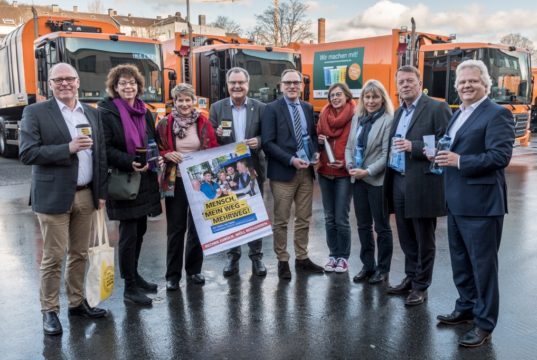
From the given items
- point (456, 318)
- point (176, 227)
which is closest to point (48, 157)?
point (176, 227)

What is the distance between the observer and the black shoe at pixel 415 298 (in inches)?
174

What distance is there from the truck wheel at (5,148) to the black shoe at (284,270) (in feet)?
46.1

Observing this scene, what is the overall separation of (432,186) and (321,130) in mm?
1346

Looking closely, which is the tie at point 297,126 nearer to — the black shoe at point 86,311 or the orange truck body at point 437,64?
the black shoe at point 86,311

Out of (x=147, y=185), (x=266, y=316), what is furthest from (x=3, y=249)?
(x=266, y=316)

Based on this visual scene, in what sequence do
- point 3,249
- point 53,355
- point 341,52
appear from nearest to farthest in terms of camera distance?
point 53,355 < point 3,249 < point 341,52

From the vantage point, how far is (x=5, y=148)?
55.1 ft

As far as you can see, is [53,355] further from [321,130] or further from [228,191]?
[321,130]

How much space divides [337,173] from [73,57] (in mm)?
8124

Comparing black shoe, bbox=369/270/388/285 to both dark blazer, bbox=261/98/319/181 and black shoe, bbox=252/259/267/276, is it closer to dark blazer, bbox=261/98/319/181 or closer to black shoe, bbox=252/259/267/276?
black shoe, bbox=252/259/267/276

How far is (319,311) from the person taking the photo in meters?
4.33

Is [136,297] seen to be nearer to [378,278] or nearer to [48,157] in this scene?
[48,157]

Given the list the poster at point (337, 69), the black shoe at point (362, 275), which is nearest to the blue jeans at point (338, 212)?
the black shoe at point (362, 275)

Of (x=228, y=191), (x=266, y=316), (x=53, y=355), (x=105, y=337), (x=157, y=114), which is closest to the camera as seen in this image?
(x=53, y=355)
